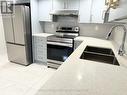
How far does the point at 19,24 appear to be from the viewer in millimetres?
3020

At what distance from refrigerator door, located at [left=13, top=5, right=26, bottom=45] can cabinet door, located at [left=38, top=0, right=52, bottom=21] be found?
68cm

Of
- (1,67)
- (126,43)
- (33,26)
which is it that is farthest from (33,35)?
(126,43)

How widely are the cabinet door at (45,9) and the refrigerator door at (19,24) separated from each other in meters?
0.68

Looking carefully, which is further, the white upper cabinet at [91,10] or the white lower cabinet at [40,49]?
the white lower cabinet at [40,49]

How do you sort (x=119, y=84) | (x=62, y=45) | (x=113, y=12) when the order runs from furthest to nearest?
(x=62, y=45), (x=113, y=12), (x=119, y=84)

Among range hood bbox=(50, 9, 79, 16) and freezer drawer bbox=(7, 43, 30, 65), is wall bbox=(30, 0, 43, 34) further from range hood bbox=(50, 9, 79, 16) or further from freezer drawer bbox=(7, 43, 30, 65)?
freezer drawer bbox=(7, 43, 30, 65)

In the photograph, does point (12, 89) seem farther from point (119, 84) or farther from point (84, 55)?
point (119, 84)

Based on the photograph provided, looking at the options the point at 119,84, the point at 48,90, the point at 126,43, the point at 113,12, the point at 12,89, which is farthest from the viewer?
the point at 113,12

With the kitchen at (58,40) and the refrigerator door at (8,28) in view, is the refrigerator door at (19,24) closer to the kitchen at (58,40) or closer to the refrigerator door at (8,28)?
the kitchen at (58,40)

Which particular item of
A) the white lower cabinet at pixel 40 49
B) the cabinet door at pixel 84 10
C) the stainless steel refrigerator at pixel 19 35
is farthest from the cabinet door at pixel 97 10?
the stainless steel refrigerator at pixel 19 35

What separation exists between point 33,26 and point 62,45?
1.13 m

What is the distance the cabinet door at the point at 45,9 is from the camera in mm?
3324

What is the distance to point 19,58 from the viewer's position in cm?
337

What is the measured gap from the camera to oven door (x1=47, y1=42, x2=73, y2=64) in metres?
2.93
